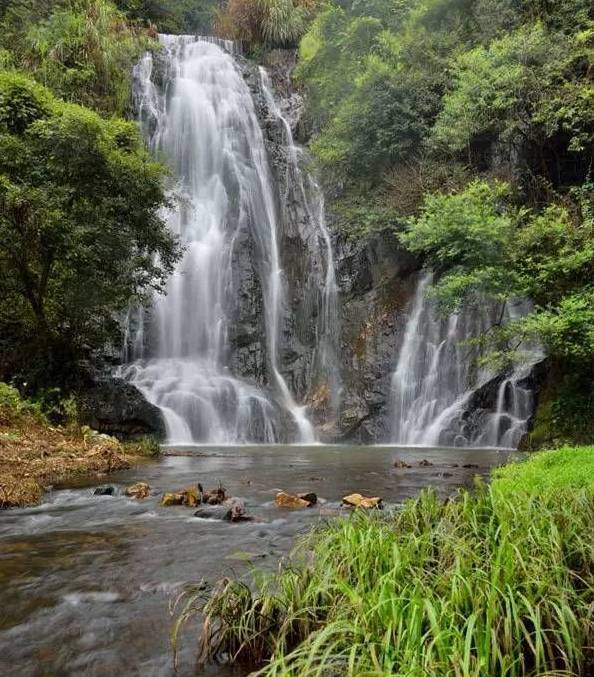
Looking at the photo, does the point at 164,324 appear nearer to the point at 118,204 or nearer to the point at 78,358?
the point at 78,358

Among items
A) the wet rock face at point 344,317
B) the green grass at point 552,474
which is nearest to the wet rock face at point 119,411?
the wet rock face at point 344,317

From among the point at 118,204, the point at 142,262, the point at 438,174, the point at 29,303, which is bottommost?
the point at 29,303

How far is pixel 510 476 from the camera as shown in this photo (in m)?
7.06

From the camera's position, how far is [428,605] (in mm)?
2473

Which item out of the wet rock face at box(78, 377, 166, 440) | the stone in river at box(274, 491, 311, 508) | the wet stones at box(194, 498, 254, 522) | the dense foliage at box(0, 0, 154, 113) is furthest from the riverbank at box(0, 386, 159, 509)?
the dense foliage at box(0, 0, 154, 113)

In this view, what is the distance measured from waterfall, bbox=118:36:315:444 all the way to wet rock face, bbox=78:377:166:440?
3.09 feet

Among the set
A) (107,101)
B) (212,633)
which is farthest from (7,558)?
(107,101)

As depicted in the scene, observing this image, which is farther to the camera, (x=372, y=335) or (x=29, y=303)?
(x=372, y=335)

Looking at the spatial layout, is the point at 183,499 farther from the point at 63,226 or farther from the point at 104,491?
the point at 63,226

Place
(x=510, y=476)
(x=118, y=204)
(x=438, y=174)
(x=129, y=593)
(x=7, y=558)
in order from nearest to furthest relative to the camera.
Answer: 1. (x=129, y=593)
2. (x=7, y=558)
3. (x=510, y=476)
4. (x=118, y=204)
5. (x=438, y=174)

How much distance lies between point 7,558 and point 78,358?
12.4 meters

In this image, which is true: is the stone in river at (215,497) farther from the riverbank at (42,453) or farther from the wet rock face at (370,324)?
the wet rock face at (370,324)

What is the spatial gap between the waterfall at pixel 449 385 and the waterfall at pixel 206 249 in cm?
399

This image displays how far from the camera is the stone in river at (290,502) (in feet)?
23.8
